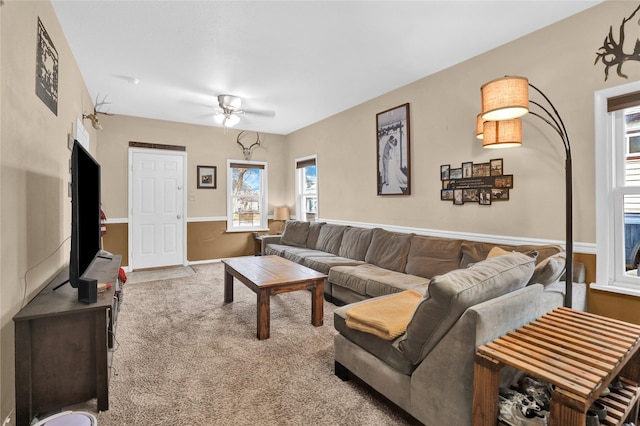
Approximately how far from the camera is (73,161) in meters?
1.70

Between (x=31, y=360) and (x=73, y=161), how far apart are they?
1.08m

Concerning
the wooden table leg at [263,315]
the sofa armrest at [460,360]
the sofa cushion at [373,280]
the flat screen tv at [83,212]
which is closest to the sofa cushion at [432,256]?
the sofa cushion at [373,280]

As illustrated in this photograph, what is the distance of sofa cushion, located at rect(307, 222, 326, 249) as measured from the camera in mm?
5180

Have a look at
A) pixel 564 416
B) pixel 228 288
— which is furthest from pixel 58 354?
pixel 564 416

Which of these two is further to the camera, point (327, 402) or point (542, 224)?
point (542, 224)

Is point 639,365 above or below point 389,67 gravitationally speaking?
below

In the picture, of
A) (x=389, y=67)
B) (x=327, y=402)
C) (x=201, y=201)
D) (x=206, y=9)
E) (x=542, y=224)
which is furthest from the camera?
(x=201, y=201)

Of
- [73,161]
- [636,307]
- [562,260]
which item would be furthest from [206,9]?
[636,307]

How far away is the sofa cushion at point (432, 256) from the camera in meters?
3.13

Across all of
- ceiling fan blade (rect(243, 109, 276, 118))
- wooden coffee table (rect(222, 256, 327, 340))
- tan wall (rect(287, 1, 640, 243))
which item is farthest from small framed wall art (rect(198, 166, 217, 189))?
tan wall (rect(287, 1, 640, 243))

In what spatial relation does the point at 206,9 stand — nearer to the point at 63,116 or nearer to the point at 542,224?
the point at 63,116

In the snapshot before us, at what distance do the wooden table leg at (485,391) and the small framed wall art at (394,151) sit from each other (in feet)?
9.12

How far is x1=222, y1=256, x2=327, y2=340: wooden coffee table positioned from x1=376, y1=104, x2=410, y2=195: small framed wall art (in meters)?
1.65

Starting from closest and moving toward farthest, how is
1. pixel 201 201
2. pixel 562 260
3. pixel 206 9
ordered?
1. pixel 562 260
2. pixel 206 9
3. pixel 201 201
